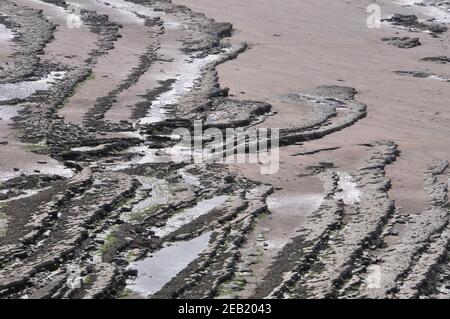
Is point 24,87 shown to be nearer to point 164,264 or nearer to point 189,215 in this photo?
point 189,215

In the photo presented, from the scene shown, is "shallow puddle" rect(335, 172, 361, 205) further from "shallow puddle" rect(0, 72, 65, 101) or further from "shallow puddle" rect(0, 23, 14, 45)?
"shallow puddle" rect(0, 23, 14, 45)

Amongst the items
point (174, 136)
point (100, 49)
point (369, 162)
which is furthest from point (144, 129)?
point (100, 49)

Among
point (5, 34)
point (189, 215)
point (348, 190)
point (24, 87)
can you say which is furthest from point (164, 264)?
point (5, 34)

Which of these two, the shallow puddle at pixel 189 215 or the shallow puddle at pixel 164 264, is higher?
the shallow puddle at pixel 164 264

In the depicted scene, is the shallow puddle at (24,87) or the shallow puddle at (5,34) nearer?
the shallow puddle at (24,87)

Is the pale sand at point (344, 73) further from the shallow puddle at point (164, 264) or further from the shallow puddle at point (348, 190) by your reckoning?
the shallow puddle at point (164, 264)

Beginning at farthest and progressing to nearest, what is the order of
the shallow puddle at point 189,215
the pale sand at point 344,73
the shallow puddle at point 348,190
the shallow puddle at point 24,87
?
the shallow puddle at point 24,87, the pale sand at point 344,73, the shallow puddle at point 348,190, the shallow puddle at point 189,215

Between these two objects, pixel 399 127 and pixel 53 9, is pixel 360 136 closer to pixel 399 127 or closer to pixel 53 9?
pixel 399 127

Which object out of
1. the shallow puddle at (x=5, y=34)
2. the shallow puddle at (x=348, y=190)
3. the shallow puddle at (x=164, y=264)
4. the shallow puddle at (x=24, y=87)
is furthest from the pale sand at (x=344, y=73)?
the shallow puddle at (x=5, y=34)
